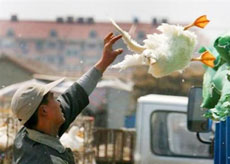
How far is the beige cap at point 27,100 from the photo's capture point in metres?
3.13

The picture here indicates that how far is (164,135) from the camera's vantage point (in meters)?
7.66

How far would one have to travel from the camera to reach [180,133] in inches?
300

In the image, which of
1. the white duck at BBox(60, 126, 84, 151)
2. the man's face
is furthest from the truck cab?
the man's face

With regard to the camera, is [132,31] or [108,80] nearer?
[132,31]

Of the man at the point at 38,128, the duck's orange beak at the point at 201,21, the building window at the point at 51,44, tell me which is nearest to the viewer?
the man at the point at 38,128

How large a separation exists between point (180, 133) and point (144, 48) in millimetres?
4402

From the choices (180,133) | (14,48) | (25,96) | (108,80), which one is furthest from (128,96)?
(25,96)

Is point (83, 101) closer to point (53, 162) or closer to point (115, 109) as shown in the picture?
point (53, 162)

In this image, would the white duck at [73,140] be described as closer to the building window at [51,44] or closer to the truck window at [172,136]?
the truck window at [172,136]

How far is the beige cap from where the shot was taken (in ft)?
10.3

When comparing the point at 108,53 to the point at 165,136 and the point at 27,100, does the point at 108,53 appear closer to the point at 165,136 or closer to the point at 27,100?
the point at 27,100

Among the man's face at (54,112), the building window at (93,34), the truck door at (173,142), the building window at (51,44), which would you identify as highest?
the building window at (93,34)

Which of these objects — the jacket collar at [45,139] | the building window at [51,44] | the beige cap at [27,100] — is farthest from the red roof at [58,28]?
the jacket collar at [45,139]

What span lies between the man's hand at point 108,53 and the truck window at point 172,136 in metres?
3.93
